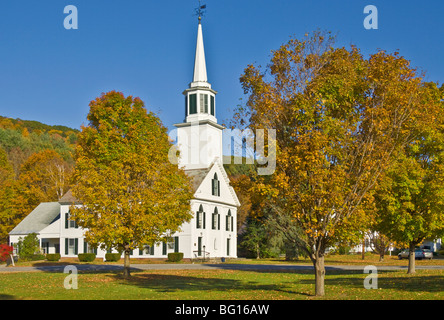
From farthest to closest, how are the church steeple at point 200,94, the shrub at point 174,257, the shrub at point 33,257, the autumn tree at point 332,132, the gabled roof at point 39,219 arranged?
the church steeple at point 200,94 < the gabled roof at point 39,219 < the shrub at point 33,257 < the shrub at point 174,257 < the autumn tree at point 332,132

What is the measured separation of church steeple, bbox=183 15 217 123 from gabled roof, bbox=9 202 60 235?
731 inches

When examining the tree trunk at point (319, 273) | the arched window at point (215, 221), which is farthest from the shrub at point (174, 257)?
the tree trunk at point (319, 273)

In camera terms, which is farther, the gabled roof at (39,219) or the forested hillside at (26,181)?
the forested hillside at (26,181)

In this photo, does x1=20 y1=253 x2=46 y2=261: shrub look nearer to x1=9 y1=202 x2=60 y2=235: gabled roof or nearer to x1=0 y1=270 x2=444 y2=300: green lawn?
x1=9 y1=202 x2=60 y2=235: gabled roof

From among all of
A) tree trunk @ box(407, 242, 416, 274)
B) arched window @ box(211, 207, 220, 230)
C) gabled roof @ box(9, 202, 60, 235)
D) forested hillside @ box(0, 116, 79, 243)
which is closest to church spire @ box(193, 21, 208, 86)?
arched window @ box(211, 207, 220, 230)

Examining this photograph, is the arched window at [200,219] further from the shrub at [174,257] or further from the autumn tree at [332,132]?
the autumn tree at [332,132]

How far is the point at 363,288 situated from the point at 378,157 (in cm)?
545

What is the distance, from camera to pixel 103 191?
78.8 ft

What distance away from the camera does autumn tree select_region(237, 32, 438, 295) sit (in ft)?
52.2

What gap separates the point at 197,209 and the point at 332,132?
111ft

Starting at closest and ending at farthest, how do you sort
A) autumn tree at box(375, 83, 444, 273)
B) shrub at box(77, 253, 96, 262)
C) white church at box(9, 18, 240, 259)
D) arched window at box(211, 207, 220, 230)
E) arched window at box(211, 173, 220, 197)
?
autumn tree at box(375, 83, 444, 273), shrub at box(77, 253, 96, 262), white church at box(9, 18, 240, 259), arched window at box(211, 207, 220, 230), arched window at box(211, 173, 220, 197)

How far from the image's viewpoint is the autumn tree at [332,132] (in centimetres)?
1590

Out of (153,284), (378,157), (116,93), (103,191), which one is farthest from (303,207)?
(116,93)

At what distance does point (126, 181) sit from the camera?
24875mm
